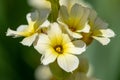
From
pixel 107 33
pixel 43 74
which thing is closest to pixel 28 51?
pixel 43 74

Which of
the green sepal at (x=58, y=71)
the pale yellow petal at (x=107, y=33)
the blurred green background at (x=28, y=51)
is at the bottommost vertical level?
the blurred green background at (x=28, y=51)

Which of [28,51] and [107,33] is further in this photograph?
[28,51]

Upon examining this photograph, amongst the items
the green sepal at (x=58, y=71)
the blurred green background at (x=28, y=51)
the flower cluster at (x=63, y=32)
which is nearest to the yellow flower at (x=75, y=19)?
the flower cluster at (x=63, y=32)

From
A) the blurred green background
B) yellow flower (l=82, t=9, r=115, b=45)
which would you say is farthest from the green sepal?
the blurred green background

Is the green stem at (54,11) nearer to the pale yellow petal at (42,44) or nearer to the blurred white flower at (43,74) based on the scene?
the pale yellow petal at (42,44)

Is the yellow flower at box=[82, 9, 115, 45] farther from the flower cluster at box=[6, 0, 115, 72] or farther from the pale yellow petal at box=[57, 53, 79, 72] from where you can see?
the pale yellow petal at box=[57, 53, 79, 72]

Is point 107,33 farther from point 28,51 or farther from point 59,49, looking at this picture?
point 28,51
